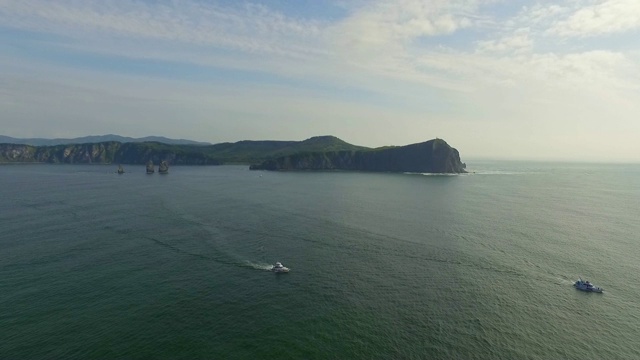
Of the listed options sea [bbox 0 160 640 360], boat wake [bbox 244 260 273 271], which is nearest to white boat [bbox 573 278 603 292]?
sea [bbox 0 160 640 360]

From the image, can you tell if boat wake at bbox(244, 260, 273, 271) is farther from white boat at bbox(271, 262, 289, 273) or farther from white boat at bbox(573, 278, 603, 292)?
white boat at bbox(573, 278, 603, 292)

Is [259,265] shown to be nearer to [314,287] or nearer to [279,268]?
[279,268]

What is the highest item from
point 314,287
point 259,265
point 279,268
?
point 279,268

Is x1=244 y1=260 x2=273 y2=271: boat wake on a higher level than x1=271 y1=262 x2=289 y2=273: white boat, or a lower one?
lower

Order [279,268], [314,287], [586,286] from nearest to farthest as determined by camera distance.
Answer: [586,286], [314,287], [279,268]

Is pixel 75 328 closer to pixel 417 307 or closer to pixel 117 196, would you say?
pixel 417 307

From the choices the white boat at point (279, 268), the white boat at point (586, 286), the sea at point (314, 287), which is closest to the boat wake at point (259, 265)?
the sea at point (314, 287)

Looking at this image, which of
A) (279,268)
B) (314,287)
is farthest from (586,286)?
(279,268)

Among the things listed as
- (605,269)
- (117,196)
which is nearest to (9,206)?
(117,196)
